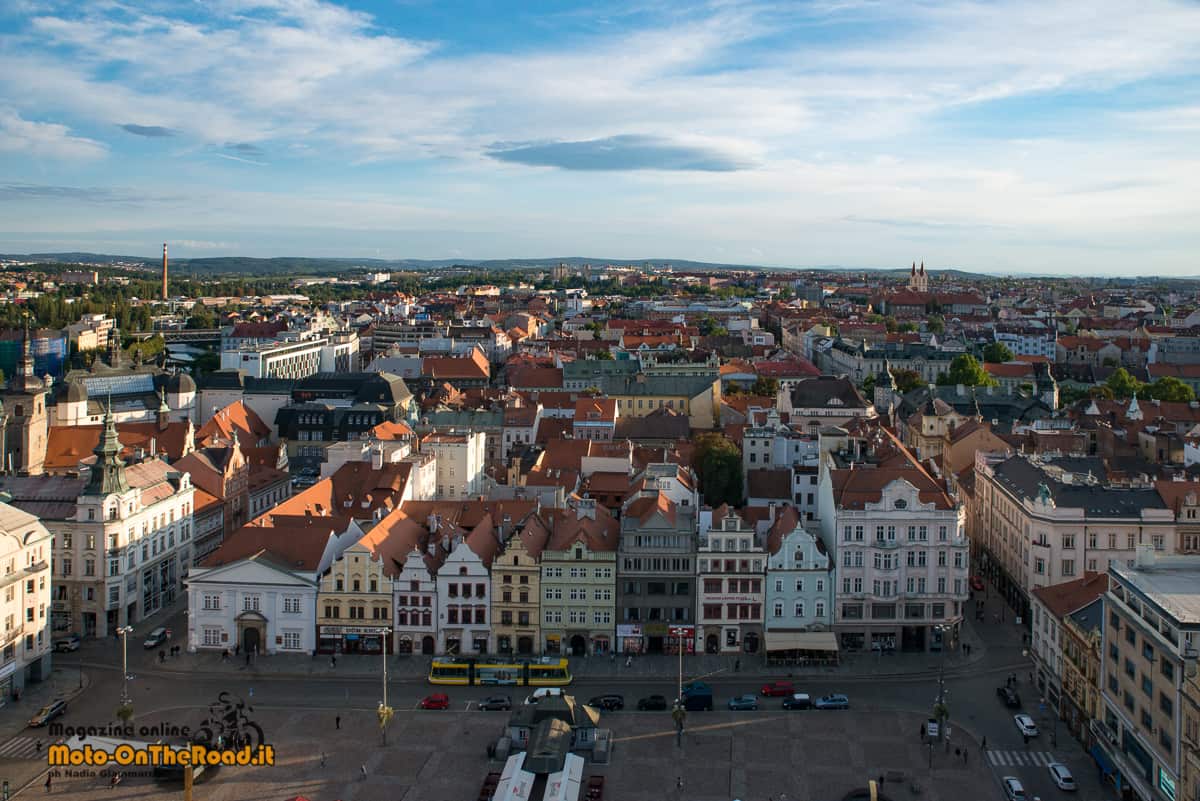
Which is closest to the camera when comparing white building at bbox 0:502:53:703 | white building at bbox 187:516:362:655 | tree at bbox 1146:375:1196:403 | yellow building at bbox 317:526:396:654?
white building at bbox 0:502:53:703

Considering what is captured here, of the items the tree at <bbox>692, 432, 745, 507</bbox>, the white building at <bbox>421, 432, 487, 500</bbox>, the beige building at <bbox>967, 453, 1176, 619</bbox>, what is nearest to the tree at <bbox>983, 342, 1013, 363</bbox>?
the tree at <bbox>692, 432, 745, 507</bbox>

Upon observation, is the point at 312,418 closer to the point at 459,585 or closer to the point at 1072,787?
the point at 459,585

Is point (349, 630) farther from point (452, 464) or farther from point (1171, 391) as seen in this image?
point (1171, 391)

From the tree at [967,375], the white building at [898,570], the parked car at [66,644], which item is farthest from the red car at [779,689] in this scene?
the tree at [967,375]

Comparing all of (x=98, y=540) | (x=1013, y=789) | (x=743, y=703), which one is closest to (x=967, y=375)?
(x=743, y=703)

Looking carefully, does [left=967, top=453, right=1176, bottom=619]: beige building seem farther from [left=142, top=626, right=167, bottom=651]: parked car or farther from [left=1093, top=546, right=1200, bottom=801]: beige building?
[left=142, top=626, right=167, bottom=651]: parked car

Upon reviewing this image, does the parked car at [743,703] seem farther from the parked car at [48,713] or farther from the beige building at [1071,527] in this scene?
the parked car at [48,713]
